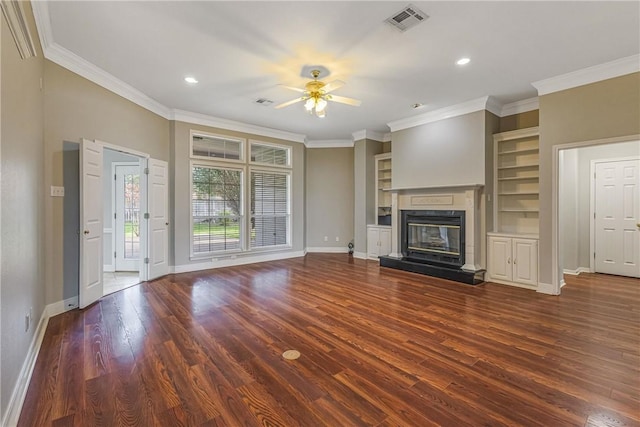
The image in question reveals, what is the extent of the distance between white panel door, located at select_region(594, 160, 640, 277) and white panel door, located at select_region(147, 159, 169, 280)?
799 cm

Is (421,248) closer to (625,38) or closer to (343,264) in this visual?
(343,264)

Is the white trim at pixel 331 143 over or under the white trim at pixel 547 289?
over

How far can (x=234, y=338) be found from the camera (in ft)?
9.30

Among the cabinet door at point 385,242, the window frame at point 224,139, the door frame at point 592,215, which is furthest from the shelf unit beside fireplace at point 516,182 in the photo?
the window frame at point 224,139

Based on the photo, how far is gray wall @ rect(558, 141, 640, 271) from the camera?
5379 millimetres

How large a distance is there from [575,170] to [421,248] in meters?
3.20

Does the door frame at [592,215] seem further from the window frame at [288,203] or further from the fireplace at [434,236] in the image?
the window frame at [288,203]

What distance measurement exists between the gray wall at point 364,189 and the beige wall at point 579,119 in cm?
358

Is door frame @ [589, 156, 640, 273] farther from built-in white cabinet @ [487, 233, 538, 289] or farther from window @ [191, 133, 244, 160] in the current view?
window @ [191, 133, 244, 160]

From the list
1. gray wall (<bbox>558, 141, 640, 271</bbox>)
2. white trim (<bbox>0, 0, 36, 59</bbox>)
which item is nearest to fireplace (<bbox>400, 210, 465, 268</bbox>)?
gray wall (<bbox>558, 141, 640, 271</bbox>)

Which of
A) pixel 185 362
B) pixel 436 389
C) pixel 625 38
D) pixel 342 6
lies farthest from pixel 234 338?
pixel 625 38

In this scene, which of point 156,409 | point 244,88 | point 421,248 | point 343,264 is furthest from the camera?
point 343,264

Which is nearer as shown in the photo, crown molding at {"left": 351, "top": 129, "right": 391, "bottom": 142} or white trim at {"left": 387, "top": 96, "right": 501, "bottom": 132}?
white trim at {"left": 387, "top": 96, "right": 501, "bottom": 132}

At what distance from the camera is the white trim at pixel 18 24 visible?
1742 mm
